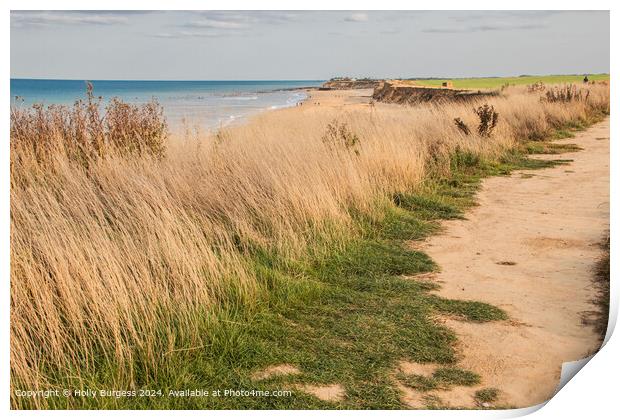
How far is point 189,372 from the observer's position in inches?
159

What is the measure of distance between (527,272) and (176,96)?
567 centimetres

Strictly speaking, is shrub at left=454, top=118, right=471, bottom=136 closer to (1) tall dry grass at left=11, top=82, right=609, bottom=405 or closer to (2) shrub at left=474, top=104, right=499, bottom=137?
(2) shrub at left=474, top=104, right=499, bottom=137

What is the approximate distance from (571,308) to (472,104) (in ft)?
40.1

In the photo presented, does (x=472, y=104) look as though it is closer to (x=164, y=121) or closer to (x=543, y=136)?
(x=543, y=136)

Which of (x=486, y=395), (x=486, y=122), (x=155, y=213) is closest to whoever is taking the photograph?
(x=486, y=395)

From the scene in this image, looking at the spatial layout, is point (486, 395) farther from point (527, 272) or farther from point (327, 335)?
point (527, 272)

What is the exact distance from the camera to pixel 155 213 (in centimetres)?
602

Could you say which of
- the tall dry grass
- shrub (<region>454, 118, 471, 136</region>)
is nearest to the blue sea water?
the tall dry grass

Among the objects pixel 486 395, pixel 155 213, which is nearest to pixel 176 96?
pixel 155 213

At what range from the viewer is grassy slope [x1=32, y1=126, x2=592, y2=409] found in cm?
389

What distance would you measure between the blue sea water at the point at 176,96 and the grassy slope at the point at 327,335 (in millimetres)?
2373

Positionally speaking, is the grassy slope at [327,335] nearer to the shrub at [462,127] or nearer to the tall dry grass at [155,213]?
the tall dry grass at [155,213]

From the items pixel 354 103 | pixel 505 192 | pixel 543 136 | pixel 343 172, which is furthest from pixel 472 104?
pixel 343 172
